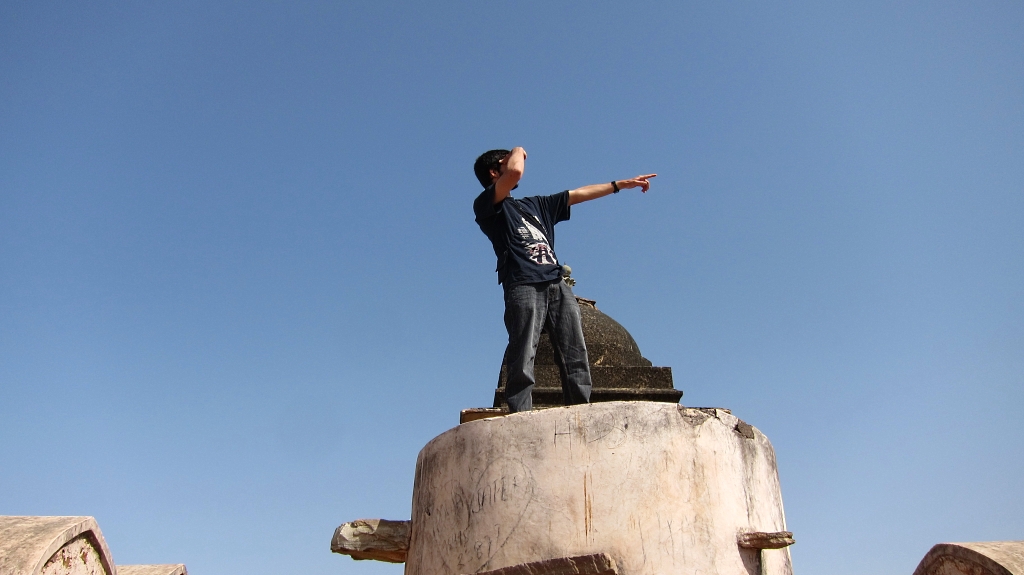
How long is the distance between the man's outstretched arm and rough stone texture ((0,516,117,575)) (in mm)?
3444

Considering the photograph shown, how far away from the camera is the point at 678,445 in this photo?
3553 millimetres

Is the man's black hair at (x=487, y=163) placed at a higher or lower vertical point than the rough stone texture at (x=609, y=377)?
higher

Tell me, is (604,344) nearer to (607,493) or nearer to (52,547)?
(607,493)

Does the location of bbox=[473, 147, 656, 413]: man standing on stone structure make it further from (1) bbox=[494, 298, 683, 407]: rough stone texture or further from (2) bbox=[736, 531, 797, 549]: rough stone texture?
(1) bbox=[494, 298, 683, 407]: rough stone texture

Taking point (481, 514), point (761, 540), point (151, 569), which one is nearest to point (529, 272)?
point (481, 514)

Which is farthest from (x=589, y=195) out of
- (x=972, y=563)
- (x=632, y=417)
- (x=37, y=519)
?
(x=37, y=519)

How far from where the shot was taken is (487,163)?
474cm

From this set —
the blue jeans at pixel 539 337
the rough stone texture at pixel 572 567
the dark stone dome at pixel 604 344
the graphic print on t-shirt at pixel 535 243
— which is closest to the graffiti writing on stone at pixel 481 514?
the rough stone texture at pixel 572 567

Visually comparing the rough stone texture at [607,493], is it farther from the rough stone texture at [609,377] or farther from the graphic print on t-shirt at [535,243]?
the rough stone texture at [609,377]

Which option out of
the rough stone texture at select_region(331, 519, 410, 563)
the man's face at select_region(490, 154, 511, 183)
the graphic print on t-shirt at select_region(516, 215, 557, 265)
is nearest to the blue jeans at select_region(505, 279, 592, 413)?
the graphic print on t-shirt at select_region(516, 215, 557, 265)

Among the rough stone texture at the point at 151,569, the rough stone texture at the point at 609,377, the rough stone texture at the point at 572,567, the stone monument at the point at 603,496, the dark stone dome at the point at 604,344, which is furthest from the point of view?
the dark stone dome at the point at 604,344

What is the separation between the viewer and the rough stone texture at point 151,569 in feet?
18.4

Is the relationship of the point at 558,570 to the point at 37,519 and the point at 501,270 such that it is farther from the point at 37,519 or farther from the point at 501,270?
the point at 37,519

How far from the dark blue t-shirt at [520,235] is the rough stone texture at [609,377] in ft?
8.59
